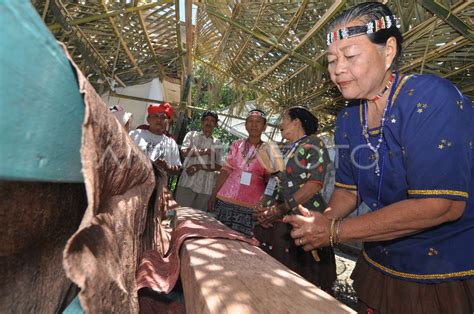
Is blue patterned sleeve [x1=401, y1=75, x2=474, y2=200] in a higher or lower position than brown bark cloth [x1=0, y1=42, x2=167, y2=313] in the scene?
higher

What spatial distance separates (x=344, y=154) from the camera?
1903 mm

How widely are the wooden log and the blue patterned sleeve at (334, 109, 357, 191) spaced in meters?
0.93

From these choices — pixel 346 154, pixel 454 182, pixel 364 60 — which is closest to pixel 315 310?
pixel 454 182

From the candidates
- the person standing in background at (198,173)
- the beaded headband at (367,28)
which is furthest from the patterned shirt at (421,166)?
the person standing in background at (198,173)

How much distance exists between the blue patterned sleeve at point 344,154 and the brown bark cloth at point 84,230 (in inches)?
55.0

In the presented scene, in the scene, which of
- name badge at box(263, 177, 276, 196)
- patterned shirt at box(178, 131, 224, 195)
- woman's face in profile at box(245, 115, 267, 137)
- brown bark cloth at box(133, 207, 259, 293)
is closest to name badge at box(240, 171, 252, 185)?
name badge at box(263, 177, 276, 196)

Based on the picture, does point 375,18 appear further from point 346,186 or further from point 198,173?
point 198,173

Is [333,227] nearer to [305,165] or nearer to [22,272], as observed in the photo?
[22,272]

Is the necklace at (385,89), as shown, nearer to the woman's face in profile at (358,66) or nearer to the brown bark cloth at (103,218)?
the woman's face in profile at (358,66)

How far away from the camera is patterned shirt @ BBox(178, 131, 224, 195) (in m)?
5.46

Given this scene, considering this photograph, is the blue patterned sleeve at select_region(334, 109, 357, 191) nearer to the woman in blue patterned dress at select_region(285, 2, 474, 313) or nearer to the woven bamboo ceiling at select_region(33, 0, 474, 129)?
the woman in blue patterned dress at select_region(285, 2, 474, 313)

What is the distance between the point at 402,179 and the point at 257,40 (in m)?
2.99

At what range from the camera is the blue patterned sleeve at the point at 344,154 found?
186cm

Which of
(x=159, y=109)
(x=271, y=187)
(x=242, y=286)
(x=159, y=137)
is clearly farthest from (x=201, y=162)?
(x=242, y=286)
